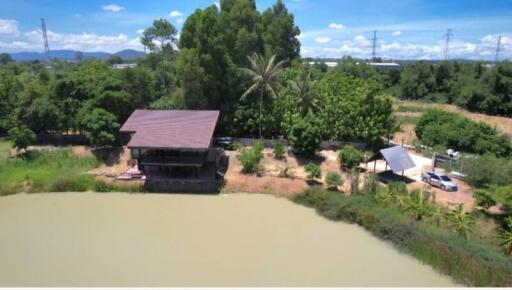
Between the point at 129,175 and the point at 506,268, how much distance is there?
22.1 metres

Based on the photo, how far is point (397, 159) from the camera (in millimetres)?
23516

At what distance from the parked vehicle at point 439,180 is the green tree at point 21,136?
97.6 ft

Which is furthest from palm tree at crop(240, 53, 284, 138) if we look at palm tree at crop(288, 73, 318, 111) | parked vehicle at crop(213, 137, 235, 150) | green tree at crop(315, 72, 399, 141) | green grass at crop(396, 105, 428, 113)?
green grass at crop(396, 105, 428, 113)

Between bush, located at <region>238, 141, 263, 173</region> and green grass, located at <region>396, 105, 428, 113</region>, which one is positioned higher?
green grass, located at <region>396, 105, 428, 113</region>

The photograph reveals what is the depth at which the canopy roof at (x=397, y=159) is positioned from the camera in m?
23.2

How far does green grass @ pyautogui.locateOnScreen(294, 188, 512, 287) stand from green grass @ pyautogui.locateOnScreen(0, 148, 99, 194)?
16.2 m

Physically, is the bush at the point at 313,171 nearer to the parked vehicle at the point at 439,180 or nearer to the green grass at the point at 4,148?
the parked vehicle at the point at 439,180

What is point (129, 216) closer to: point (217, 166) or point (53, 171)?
point (217, 166)

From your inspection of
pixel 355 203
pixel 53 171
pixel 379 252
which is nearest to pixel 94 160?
pixel 53 171

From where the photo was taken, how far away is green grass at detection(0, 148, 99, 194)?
24.4 metres

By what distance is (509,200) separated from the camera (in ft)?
56.4

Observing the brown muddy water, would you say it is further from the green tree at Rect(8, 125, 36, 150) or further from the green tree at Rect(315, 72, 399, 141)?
the green tree at Rect(315, 72, 399, 141)

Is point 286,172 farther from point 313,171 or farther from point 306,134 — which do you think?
point 306,134

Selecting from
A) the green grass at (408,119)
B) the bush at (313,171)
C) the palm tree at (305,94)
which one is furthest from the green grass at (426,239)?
the green grass at (408,119)
